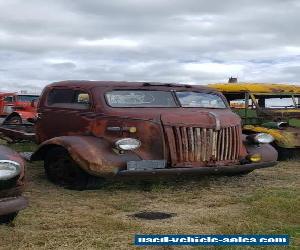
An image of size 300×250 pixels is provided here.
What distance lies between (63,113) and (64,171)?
1.09 m

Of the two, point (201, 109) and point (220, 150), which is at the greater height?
point (201, 109)

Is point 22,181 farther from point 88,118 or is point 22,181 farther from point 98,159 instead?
point 88,118

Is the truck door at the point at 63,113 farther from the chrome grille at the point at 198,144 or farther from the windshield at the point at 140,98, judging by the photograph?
the chrome grille at the point at 198,144

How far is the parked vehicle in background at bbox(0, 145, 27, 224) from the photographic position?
14.6ft

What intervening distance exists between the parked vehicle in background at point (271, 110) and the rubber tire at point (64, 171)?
13.9ft

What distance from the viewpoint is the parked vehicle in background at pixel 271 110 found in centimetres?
1026

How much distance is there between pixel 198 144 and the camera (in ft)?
23.0

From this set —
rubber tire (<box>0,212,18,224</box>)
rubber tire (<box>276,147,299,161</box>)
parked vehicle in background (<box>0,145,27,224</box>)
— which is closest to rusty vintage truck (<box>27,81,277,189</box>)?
rubber tire (<box>0,212,18,224</box>)

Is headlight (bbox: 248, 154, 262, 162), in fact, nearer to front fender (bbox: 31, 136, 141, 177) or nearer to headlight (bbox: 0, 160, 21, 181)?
front fender (bbox: 31, 136, 141, 177)

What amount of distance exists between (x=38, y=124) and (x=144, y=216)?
347 centimetres

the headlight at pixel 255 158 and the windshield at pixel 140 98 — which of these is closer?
the windshield at pixel 140 98

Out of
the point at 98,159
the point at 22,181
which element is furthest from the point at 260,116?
the point at 22,181

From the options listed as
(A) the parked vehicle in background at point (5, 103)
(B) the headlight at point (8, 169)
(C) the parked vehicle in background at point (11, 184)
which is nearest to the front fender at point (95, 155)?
(C) the parked vehicle in background at point (11, 184)

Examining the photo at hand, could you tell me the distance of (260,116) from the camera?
11.1 meters
